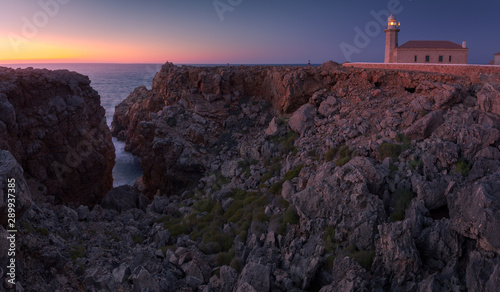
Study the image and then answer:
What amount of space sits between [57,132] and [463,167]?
58.0 feet

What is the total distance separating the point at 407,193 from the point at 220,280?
18.7ft

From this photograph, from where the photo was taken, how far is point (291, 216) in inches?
432

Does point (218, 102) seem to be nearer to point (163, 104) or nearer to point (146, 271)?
point (163, 104)

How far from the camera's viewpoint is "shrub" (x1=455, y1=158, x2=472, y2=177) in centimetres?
1010

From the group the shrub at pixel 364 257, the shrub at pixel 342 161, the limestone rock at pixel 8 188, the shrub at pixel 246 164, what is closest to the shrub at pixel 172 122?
the shrub at pixel 246 164

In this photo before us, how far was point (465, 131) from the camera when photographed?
11.0 m

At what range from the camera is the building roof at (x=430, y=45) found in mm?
28355

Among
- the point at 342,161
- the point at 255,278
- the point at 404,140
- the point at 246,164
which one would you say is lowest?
the point at 255,278

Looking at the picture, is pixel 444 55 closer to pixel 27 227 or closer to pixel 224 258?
pixel 224 258

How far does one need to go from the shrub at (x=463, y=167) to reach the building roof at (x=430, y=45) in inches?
831

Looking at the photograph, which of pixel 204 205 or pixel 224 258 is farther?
pixel 204 205

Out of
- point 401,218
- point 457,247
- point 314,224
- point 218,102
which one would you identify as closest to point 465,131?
point 401,218

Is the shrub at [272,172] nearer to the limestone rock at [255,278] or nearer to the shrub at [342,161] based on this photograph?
the shrub at [342,161]

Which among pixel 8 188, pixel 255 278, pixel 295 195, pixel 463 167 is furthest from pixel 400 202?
pixel 8 188
